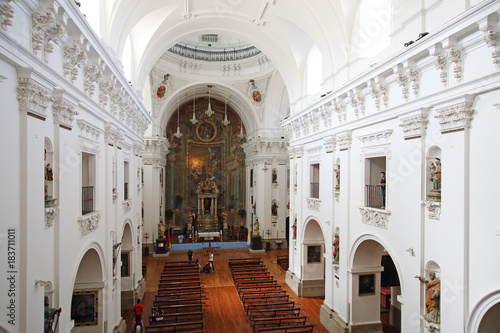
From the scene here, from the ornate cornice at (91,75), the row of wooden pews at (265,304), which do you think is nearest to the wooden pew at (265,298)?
the row of wooden pews at (265,304)

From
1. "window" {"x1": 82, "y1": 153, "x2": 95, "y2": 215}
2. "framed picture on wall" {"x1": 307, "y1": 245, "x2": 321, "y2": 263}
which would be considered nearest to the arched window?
"framed picture on wall" {"x1": 307, "y1": 245, "x2": 321, "y2": 263}

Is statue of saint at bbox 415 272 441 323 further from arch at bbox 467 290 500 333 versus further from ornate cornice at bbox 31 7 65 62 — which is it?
ornate cornice at bbox 31 7 65 62

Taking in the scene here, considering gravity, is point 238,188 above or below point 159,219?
above

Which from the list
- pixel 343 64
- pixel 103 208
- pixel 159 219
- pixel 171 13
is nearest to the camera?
pixel 103 208

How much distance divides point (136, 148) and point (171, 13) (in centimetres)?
530

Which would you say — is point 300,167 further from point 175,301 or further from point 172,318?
point 172,318

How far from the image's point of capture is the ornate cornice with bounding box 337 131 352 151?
404 inches

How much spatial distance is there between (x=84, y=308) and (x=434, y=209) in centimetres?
812

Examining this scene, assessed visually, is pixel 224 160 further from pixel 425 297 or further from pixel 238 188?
pixel 425 297

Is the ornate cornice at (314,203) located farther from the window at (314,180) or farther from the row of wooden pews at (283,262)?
the row of wooden pews at (283,262)

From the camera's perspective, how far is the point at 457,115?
598cm

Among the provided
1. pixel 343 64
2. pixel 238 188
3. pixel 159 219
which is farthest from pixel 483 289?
pixel 238 188

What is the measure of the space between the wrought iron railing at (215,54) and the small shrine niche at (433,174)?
53.7ft

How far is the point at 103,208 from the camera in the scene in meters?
8.52
